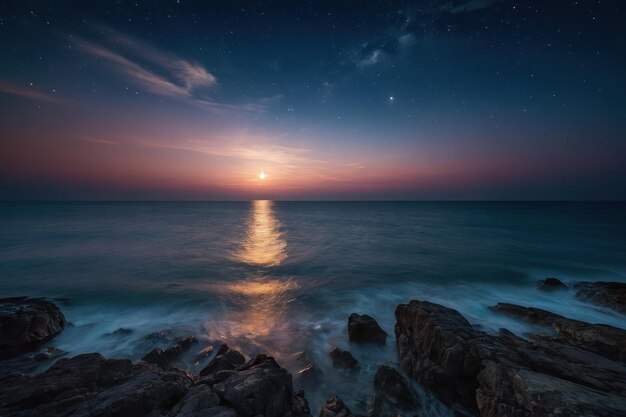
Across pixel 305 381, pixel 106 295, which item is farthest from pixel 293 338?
pixel 106 295

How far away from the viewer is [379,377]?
6.24 metres

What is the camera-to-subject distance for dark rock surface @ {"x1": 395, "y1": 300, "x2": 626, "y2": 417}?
4.05 m

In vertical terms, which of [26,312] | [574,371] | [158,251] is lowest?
[158,251]

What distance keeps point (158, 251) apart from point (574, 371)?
26436mm

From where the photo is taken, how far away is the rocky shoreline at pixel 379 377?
4.26 meters

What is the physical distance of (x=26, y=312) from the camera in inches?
312

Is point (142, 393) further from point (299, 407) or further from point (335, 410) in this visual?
point (335, 410)

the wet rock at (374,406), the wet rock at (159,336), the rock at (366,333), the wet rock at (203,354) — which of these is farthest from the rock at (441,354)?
the wet rock at (159,336)

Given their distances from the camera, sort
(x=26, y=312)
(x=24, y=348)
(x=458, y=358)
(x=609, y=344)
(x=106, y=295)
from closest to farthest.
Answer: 1. (x=458, y=358)
2. (x=609, y=344)
3. (x=24, y=348)
4. (x=26, y=312)
5. (x=106, y=295)

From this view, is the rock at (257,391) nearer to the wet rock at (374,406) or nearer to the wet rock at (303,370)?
the wet rock at (303,370)

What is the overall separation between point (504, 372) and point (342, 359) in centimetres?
384

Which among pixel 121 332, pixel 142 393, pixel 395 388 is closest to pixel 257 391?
pixel 142 393

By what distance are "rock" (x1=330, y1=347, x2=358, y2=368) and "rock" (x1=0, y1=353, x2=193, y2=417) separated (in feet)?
12.7

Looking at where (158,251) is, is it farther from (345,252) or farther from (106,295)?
(345,252)
